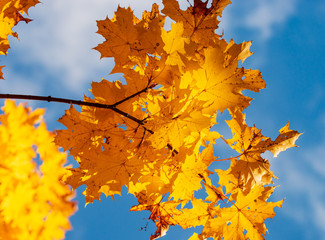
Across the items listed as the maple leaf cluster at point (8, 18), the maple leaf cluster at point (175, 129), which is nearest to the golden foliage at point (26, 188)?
the maple leaf cluster at point (175, 129)

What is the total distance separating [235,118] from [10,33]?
6.71 ft

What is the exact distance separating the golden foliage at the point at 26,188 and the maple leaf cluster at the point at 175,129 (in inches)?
23.7

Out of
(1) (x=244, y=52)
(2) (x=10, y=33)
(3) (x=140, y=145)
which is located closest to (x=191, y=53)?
(1) (x=244, y=52)

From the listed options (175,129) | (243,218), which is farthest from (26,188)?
(243,218)

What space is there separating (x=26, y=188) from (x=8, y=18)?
68.1 inches

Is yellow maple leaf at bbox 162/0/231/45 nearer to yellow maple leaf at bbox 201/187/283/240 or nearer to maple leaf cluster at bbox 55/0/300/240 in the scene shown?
maple leaf cluster at bbox 55/0/300/240

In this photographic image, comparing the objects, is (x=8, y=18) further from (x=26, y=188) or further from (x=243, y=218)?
(x=243, y=218)

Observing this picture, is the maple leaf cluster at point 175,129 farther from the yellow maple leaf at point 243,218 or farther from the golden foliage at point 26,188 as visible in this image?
the golden foliage at point 26,188

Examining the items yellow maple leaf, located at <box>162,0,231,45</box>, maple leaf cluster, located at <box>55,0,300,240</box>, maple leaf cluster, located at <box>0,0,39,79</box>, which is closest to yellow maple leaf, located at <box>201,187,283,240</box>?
maple leaf cluster, located at <box>55,0,300,240</box>

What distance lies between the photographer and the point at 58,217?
1.14 metres

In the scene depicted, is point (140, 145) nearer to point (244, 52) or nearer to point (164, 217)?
point (164, 217)

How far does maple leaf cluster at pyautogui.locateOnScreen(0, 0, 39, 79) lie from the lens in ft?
7.44

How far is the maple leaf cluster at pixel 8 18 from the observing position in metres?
2.27

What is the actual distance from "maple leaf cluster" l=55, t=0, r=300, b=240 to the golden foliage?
0.60m
